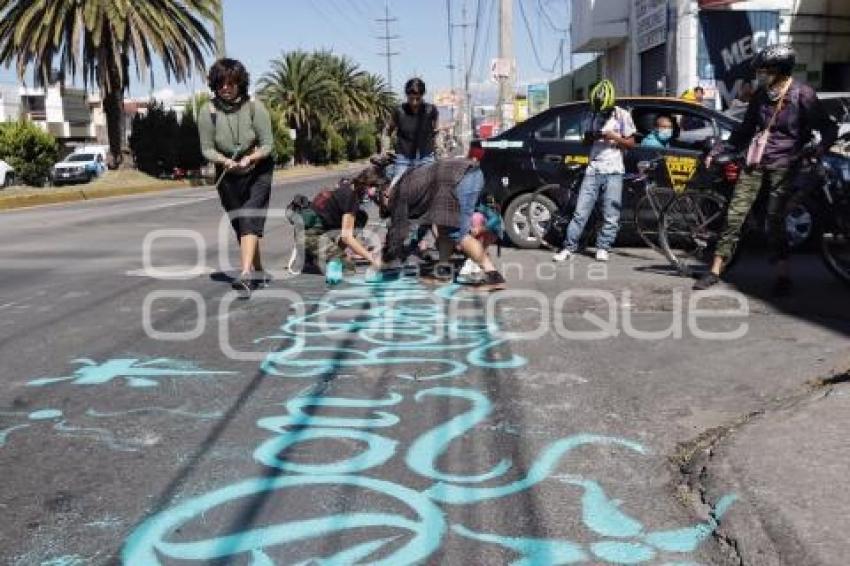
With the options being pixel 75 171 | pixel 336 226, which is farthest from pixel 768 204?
pixel 75 171

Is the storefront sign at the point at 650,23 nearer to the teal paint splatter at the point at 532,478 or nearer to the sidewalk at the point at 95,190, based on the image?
the sidewalk at the point at 95,190

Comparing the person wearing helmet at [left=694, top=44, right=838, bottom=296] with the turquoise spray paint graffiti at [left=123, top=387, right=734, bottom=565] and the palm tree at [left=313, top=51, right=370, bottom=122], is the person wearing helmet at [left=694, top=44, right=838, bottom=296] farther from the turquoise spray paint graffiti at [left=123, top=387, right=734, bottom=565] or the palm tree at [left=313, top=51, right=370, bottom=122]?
the palm tree at [left=313, top=51, right=370, bottom=122]

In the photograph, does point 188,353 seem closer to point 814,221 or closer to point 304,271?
point 304,271

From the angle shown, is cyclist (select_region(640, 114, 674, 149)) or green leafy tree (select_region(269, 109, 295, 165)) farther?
green leafy tree (select_region(269, 109, 295, 165))

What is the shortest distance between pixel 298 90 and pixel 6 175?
108 feet

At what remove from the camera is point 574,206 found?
888 cm

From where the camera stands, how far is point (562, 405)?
14.3 ft

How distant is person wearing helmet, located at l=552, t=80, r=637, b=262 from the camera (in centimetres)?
841

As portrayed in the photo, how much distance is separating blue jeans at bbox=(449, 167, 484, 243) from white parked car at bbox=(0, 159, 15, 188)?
22.4 m

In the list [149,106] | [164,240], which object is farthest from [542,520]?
[149,106]

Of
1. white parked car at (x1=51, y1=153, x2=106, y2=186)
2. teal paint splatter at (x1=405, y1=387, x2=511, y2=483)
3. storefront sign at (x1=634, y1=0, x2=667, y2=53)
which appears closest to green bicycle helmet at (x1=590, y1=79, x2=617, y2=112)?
teal paint splatter at (x1=405, y1=387, x2=511, y2=483)

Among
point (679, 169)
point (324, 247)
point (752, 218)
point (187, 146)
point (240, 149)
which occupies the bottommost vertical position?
point (324, 247)

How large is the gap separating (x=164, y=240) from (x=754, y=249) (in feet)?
24.2

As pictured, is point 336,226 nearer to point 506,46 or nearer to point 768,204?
point 768,204
